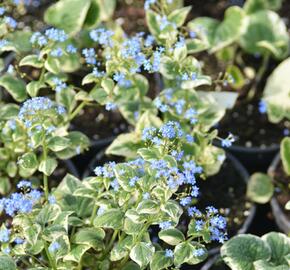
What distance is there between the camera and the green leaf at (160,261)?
177 cm

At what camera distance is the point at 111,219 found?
1.79 meters

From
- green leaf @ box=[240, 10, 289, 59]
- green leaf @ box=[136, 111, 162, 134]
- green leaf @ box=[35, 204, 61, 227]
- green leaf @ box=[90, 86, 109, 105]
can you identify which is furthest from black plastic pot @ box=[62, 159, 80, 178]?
green leaf @ box=[240, 10, 289, 59]

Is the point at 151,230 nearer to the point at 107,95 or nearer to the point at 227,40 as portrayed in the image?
the point at 107,95

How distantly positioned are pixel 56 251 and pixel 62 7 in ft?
3.42

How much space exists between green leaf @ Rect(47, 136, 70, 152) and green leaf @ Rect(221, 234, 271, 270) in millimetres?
572

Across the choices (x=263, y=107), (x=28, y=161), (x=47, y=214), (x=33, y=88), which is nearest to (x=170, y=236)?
(x=47, y=214)

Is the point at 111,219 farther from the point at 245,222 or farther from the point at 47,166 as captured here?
the point at 245,222

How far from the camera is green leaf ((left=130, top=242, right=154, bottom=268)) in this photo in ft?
5.61

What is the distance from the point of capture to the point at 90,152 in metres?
2.65

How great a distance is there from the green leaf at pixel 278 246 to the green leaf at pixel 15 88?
914 millimetres

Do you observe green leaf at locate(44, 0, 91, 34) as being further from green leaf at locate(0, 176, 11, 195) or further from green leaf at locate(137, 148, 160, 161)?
green leaf at locate(137, 148, 160, 161)

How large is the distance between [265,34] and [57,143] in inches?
47.6

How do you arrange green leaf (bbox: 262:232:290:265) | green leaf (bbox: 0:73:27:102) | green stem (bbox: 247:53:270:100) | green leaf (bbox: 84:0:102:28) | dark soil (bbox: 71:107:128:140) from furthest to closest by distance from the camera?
1. green stem (bbox: 247:53:270:100)
2. dark soil (bbox: 71:107:128:140)
3. green leaf (bbox: 84:0:102:28)
4. green leaf (bbox: 0:73:27:102)
5. green leaf (bbox: 262:232:290:265)

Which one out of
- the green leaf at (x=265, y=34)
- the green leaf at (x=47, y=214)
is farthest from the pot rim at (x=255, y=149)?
the green leaf at (x=47, y=214)
